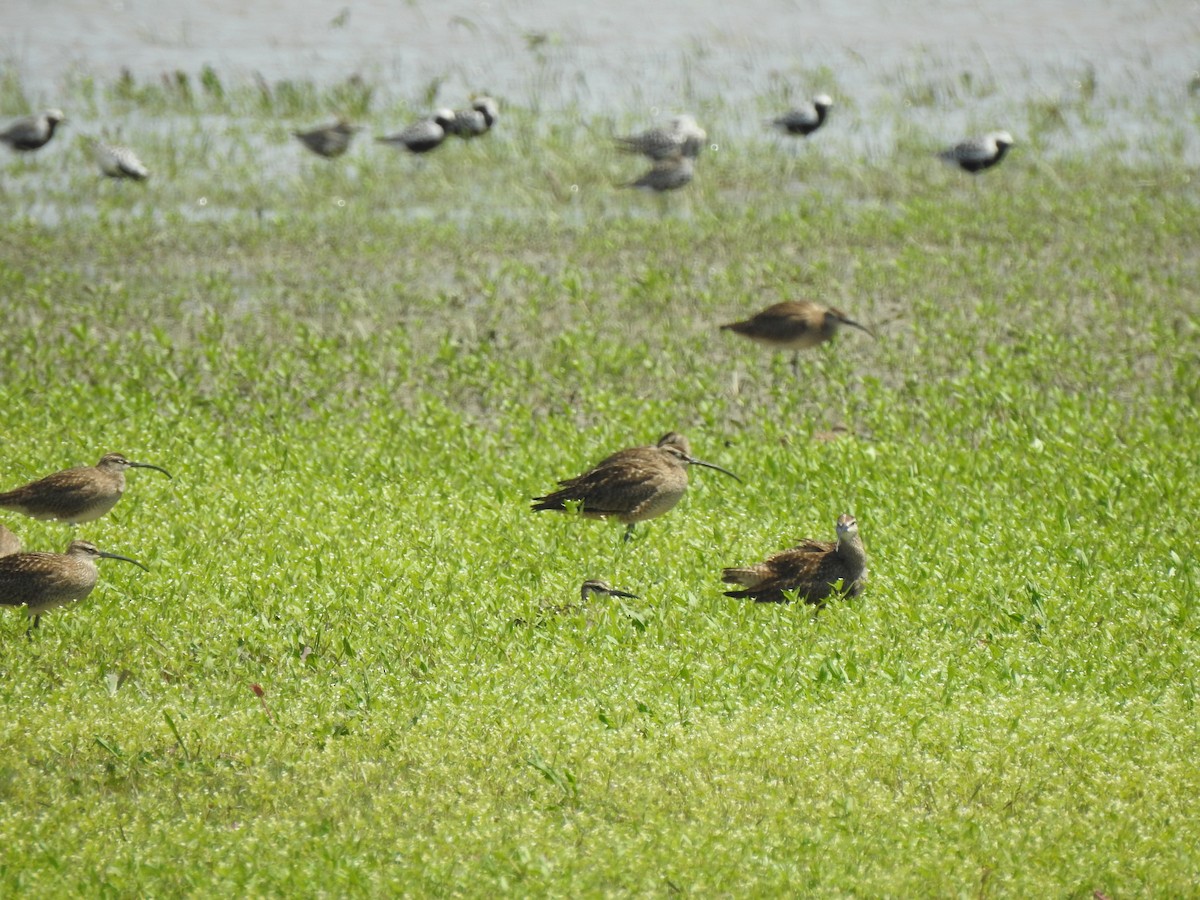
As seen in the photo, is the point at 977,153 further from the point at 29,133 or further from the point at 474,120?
the point at 29,133

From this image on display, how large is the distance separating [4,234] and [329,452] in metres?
8.70

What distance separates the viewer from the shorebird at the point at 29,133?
22.9 metres

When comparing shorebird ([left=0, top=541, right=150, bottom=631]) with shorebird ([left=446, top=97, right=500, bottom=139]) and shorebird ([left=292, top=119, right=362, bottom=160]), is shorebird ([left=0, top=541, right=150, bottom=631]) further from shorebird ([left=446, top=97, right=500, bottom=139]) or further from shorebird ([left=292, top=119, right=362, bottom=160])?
shorebird ([left=446, top=97, right=500, bottom=139])

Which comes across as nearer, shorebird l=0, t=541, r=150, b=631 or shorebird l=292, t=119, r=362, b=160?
shorebird l=0, t=541, r=150, b=631

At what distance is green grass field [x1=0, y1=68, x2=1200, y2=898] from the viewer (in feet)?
23.4

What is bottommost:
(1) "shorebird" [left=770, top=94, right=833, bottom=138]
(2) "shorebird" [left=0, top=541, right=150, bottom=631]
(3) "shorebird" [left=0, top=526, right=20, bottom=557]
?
(1) "shorebird" [left=770, top=94, right=833, bottom=138]

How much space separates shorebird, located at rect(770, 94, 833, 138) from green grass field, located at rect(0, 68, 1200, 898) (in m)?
4.04

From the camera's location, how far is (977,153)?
75.9ft

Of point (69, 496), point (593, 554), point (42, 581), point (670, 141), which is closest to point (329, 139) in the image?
point (670, 141)

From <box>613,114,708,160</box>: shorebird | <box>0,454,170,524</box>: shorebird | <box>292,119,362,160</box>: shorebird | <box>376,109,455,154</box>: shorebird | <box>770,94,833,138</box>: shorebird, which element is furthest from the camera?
<box>770,94,833,138</box>: shorebird

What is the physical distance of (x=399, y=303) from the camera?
17375 millimetres

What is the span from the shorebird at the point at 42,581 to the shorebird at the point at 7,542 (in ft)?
2.34

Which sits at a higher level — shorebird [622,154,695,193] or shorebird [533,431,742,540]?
shorebird [533,431,742,540]

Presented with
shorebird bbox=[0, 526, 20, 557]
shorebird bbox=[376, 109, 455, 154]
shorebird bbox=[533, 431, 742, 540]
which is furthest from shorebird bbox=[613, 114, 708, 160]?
shorebird bbox=[0, 526, 20, 557]
